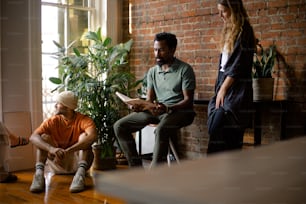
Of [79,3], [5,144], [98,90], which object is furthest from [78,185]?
[79,3]

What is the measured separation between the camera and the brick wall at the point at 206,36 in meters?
2.62

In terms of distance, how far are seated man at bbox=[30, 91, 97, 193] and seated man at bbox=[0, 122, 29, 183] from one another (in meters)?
0.11

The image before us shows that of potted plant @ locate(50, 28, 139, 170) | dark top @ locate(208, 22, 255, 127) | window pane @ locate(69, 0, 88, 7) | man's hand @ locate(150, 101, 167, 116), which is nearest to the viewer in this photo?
dark top @ locate(208, 22, 255, 127)

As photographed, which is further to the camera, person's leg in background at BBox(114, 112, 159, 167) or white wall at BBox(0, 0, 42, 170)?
white wall at BBox(0, 0, 42, 170)

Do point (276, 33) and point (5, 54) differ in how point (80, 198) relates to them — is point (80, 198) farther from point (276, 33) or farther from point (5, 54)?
point (276, 33)

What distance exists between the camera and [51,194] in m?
2.31

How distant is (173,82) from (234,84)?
0.51m

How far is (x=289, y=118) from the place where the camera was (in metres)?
2.67

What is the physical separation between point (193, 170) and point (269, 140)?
2430 millimetres

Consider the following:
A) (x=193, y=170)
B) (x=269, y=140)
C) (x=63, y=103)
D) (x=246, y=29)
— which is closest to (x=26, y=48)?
(x=63, y=103)

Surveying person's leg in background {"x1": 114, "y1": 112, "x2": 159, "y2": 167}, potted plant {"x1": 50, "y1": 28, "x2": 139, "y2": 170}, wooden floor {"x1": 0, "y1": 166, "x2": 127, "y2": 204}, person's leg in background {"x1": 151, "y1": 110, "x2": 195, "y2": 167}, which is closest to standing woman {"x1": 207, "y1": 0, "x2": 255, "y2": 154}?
person's leg in background {"x1": 151, "y1": 110, "x2": 195, "y2": 167}

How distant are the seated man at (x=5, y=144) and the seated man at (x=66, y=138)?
0.11 metres

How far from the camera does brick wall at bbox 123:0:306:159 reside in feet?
8.59

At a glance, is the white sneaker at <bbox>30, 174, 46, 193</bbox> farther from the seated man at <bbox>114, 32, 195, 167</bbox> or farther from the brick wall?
the brick wall
